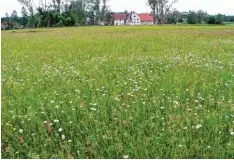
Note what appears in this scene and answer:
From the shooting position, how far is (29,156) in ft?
13.2

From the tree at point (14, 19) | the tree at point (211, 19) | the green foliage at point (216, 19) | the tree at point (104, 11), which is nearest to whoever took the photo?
the green foliage at point (216, 19)

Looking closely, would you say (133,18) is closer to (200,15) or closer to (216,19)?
(200,15)

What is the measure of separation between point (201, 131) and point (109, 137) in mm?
1170

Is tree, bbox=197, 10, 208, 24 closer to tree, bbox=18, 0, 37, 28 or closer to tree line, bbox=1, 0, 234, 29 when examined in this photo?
tree line, bbox=1, 0, 234, 29

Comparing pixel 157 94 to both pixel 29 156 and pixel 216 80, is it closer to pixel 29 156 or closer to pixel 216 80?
pixel 216 80

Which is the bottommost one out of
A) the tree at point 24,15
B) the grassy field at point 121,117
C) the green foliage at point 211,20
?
the grassy field at point 121,117

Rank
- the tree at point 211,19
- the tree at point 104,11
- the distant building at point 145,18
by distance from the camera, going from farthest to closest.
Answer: the distant building at point 145,18
the tree at point 104,11
the tree at point 211,19

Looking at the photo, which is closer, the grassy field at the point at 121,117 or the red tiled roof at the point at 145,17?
the grassy field at the point at 121,117

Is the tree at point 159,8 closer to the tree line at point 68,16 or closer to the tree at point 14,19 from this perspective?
the tree line at point 68,16

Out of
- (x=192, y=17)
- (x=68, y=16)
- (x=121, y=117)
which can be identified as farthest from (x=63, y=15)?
(x=121, y=117)

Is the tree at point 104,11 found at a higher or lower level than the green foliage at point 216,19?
higher

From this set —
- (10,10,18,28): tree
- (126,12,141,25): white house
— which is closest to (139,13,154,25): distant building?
(126,12,141,25): white house

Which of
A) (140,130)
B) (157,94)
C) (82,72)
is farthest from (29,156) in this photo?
(82,72)

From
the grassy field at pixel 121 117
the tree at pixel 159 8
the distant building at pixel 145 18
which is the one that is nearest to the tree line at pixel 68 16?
the tree at pixel 159 8
